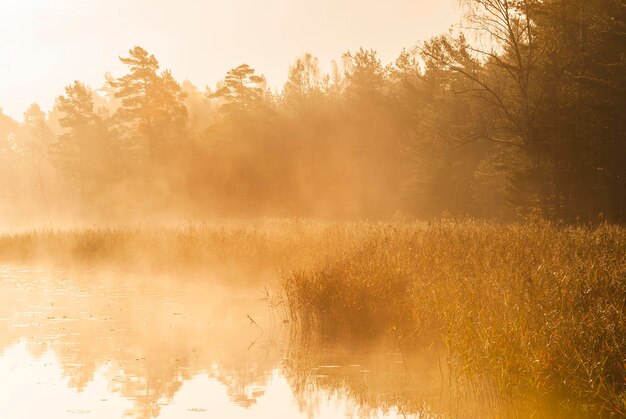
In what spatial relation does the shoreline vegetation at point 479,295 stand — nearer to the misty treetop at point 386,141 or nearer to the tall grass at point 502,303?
the tall grass at point 502,303

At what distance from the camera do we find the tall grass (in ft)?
20.4

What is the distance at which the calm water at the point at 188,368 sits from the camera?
23.9 ft

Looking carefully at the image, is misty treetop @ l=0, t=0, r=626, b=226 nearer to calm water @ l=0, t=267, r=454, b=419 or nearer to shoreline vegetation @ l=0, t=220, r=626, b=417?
shoreline vegetation @ l=0, t=220, r=626, b=417

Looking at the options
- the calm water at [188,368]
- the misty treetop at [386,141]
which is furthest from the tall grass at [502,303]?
the misty treetop at [386,141]

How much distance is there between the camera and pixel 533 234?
538 inches

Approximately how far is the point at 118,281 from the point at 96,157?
39914 millimetres

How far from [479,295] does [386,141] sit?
128 feet

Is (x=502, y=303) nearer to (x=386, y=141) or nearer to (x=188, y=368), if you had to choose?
(x=188, y=368)

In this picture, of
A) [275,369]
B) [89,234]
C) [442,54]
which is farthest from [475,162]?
[275,369]

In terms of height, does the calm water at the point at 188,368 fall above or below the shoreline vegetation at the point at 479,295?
below

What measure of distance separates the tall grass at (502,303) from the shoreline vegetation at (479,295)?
18mm

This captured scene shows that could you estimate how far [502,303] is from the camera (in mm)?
8273

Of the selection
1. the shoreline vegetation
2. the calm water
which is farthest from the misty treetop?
the calm water

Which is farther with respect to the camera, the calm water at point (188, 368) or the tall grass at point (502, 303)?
the calm water at point (188, 368)
